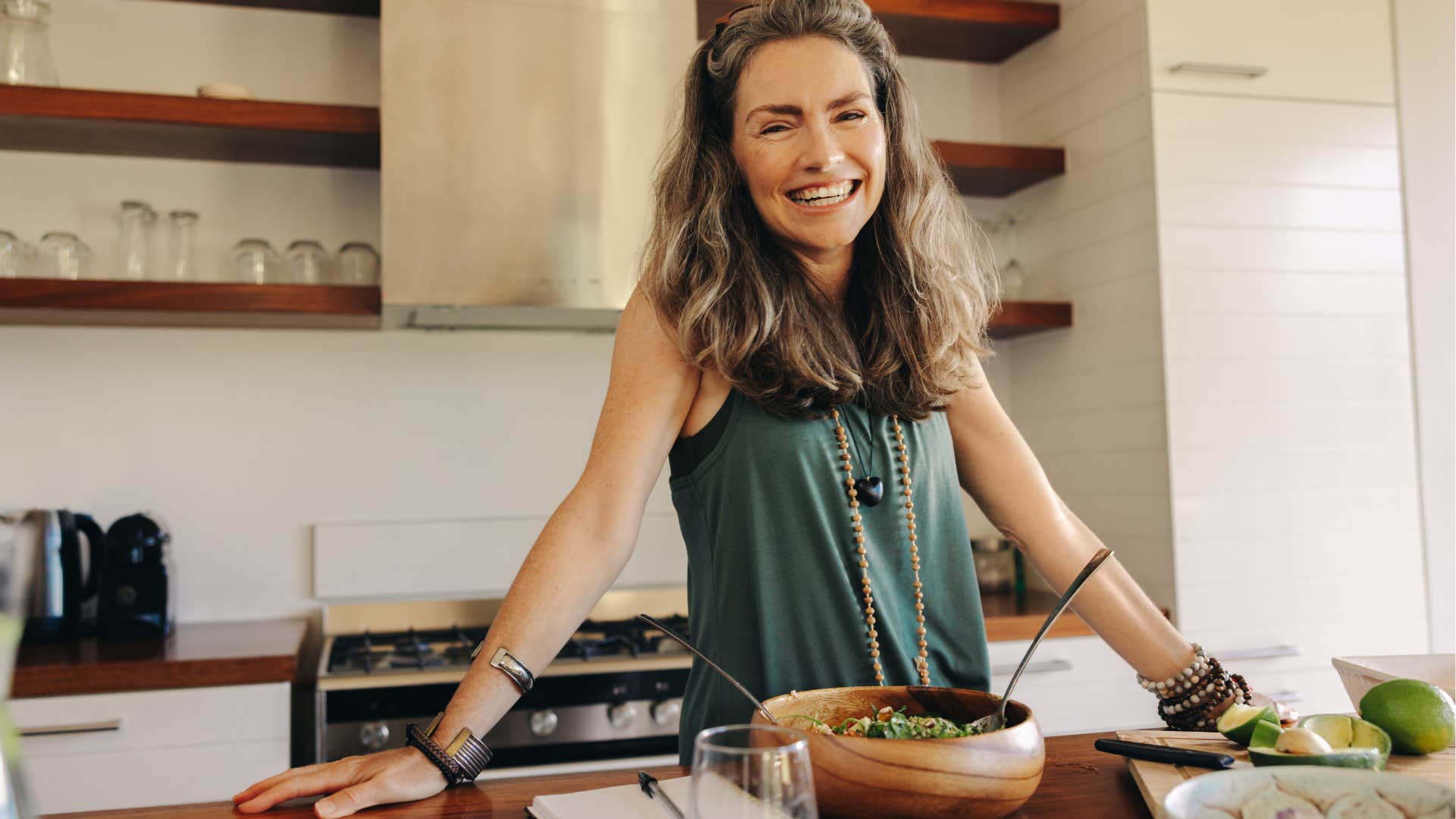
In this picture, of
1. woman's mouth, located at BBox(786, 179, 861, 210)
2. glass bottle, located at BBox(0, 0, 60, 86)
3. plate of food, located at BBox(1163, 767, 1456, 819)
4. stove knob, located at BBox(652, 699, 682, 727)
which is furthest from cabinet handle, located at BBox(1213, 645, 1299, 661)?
glass bottle, located at BBox(0, 0, 60, 86)

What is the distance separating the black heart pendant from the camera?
1156 millimetres

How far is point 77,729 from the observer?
187 centimetres

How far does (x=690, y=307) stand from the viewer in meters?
1.14

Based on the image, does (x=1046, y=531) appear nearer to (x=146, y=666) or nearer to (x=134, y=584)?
(x=146, y=666)

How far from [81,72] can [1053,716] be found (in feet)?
8.31

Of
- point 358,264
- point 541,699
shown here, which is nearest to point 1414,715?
point 541,699

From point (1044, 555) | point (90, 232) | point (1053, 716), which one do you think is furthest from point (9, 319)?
point (1053, 716)

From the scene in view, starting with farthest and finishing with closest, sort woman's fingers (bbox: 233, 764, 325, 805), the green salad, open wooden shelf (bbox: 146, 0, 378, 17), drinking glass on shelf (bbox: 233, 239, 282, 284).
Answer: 1. open wooden shelf (bbox: 146, 0, 378, 17)
2. drinking glass on shelf (bbox: 233, 239, 282, 284)
3. woman's fingers (bbox: 233, 764, 325, 805)
4. the green salad

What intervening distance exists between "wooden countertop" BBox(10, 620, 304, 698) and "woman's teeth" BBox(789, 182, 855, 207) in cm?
137

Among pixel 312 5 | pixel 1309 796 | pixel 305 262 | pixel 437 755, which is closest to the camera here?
pixel 1309 796

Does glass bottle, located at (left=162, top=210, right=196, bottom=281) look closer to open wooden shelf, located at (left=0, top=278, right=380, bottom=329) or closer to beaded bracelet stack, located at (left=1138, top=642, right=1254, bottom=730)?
open wooden shelf, located at (left=0, top=278, right=380, bottom=329)

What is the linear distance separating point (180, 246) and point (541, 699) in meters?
1.24

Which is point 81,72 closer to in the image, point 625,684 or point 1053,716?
point 625,684

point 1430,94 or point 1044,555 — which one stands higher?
point 1430,94
